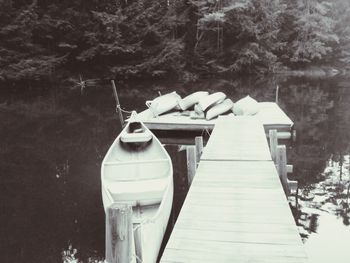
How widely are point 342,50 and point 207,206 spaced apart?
38054mm

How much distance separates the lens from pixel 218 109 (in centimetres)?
1119

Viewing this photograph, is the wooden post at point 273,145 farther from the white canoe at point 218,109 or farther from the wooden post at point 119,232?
the wooden post at point 119,232

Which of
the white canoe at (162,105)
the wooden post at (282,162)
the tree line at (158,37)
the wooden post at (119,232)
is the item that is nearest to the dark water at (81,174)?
the wooden post at (282,162)

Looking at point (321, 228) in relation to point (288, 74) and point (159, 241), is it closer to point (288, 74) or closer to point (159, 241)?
point (159, 241)

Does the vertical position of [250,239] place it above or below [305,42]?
below

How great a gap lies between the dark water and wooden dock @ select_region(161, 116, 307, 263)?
127 cm

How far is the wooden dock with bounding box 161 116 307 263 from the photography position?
378 centimetres

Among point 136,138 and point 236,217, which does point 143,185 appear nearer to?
point 136,138

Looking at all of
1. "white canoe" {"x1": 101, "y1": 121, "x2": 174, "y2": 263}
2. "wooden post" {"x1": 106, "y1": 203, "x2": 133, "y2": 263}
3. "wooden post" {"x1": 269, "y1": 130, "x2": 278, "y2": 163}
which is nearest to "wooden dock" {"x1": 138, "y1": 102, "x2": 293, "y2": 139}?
"white canoe" {"x1": 101, "y1": 121, "x2": 174, "y2": 263}

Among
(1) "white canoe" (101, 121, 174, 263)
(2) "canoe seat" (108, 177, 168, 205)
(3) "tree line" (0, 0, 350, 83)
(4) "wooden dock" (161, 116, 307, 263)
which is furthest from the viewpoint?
(3) "tree line" (0, 0, 350, 83)

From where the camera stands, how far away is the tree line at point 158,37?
24.3 metres

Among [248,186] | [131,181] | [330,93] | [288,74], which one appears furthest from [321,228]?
[288,74]

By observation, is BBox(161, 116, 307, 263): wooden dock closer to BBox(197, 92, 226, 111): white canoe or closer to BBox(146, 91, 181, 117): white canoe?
BBox(197, 92, 226, 111): white canoe

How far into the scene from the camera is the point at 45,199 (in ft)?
25.1
